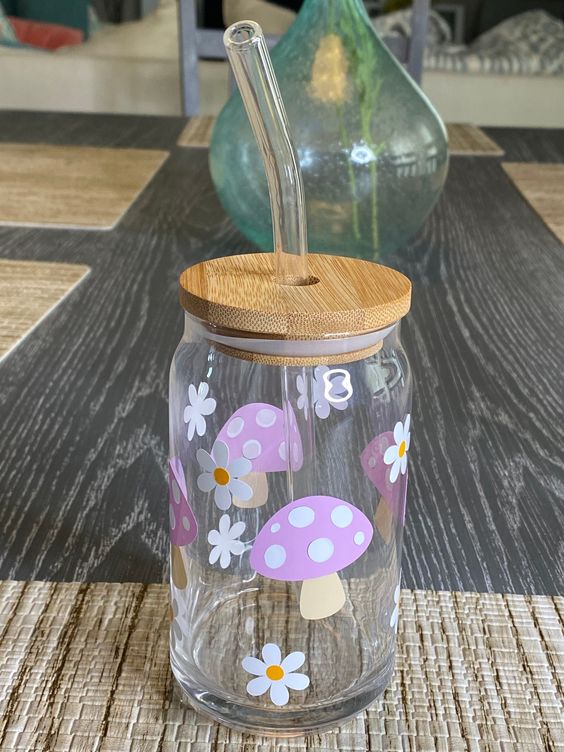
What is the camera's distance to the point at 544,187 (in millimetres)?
1149

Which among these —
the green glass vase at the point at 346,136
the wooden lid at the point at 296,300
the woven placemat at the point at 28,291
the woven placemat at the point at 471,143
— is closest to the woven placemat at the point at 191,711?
the wooden lid at the point at 296,300

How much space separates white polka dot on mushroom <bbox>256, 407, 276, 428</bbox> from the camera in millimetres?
331

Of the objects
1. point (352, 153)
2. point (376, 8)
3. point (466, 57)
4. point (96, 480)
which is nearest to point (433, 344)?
point (352, 153)

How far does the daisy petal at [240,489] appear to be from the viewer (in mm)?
306

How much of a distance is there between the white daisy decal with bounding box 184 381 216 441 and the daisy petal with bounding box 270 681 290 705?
0.09m

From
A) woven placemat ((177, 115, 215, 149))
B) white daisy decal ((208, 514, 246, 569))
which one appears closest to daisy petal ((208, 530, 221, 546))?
white daisy decal ((208, 514, 246, 569))

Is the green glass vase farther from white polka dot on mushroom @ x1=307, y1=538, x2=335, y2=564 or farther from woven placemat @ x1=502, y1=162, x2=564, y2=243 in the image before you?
white polka dot on mushroom @ x1=307, y1=538, x2=335, y2=564

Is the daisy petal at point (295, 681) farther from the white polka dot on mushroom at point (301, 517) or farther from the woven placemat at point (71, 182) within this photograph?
the woven placemat at point (71, 182)

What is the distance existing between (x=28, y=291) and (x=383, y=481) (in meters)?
0.51

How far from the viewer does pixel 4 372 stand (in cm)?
61

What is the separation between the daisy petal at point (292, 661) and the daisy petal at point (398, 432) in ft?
0.28

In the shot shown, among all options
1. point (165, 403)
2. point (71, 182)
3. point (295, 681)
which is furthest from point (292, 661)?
point (71, 182)

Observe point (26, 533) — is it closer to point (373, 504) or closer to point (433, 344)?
point (373, 504)

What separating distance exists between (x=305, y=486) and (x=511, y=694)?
0.11 metres
